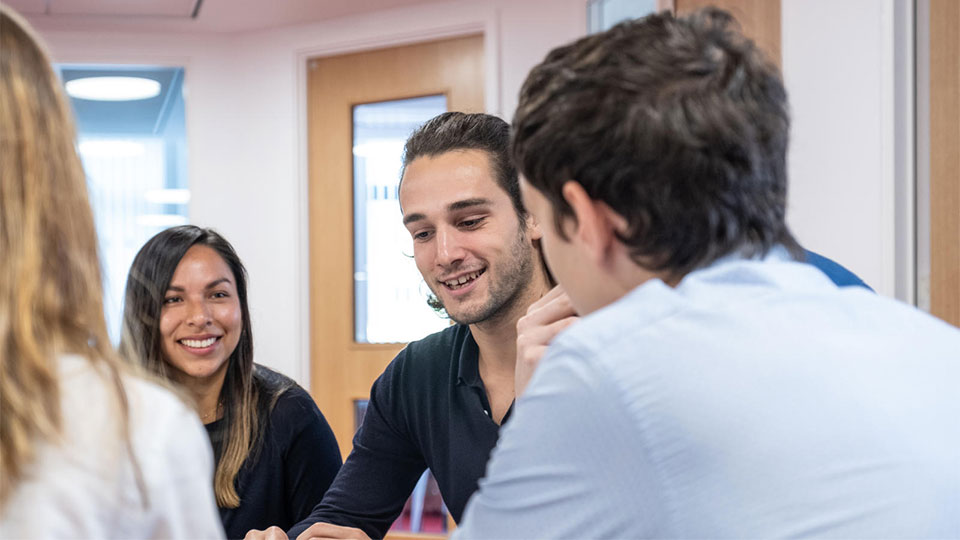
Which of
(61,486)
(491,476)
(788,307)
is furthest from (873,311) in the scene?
(61,486)

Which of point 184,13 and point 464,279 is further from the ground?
point 184,13

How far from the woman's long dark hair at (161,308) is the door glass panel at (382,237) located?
5.81 ft

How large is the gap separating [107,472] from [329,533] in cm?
94

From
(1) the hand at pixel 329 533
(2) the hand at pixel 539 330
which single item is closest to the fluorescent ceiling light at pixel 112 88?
(1) the hand at pixel 329 533

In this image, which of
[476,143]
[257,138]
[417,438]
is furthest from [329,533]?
[257,138]

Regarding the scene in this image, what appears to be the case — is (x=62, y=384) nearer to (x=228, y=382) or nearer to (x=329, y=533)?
(x=329, y=533)

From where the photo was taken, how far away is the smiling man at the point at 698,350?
2.34ft

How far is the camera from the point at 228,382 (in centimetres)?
219

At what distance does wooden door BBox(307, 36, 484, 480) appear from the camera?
4066mm

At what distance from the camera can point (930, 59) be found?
221cm

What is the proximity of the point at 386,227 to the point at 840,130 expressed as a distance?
6.99 feet

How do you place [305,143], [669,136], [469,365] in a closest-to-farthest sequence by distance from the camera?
[669,136] < [469,365] < [305,143]

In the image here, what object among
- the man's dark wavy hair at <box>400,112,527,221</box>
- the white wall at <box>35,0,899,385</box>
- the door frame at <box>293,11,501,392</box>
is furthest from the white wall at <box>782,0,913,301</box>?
the door frame at <box>293,11,501,392</box>

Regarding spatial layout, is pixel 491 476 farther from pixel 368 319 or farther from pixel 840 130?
pixel 368 319
